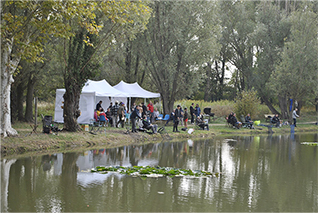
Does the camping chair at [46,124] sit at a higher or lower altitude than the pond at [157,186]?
higher

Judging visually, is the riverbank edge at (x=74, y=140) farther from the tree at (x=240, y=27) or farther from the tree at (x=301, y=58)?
the tree at (x=240, y=27)

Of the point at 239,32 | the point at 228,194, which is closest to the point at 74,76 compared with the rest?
the point at 228,194

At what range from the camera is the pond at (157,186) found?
7.85 m

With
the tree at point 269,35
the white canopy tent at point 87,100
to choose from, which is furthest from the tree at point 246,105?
the white canopy tent at point 87,100

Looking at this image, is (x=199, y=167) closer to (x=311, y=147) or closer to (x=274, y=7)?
(x=311, y=147)

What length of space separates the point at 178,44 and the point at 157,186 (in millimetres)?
22628

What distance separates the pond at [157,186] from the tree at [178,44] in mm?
16462

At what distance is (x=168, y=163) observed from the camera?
1353cm

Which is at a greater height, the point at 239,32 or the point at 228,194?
the point at 239,32

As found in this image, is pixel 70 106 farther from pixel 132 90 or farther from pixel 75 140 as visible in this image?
pixel 132 90

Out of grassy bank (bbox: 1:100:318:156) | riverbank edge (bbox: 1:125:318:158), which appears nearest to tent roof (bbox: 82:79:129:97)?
grassy bank (bbox: 1:100:318:156)

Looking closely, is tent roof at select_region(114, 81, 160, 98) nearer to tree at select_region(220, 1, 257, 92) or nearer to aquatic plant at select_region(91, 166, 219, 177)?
aquatic plant at select_region(91, 166, 219, 177)

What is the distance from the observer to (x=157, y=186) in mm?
9602

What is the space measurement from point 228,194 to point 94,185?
3.22 m
